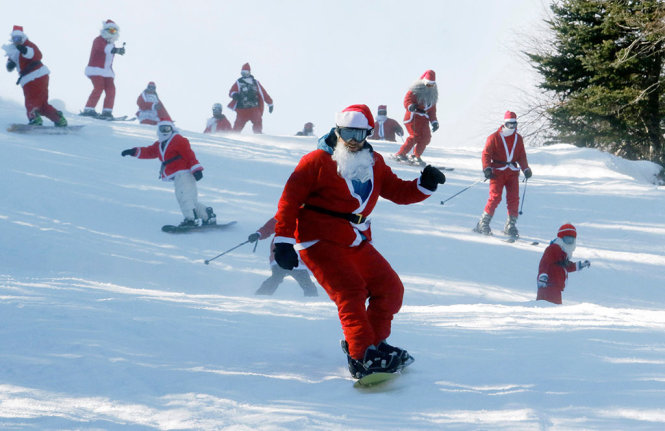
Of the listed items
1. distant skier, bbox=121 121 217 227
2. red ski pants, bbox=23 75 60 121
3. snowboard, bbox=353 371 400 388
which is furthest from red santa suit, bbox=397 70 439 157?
snowboard, bbox=353 371 400 388

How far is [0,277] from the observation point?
21.6 ft

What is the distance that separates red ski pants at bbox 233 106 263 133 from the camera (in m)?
17.5

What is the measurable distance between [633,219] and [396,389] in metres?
9.29

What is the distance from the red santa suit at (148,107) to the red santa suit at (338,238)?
602 inches

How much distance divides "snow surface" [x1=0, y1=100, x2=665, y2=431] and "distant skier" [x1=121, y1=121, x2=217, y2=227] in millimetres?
436

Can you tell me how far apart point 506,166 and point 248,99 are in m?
8.34

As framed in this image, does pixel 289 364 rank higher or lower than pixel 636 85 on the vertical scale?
lower

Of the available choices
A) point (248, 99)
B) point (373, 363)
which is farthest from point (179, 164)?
point (248, 99)

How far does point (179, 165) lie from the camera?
967 centimetres

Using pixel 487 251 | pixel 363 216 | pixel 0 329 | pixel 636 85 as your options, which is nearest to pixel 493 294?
pixel 487 251

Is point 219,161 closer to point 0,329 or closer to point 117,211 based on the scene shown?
point 117,211

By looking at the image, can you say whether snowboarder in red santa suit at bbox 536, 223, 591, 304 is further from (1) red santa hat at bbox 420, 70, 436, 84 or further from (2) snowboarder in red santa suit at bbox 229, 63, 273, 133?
(2) snowboarder in red santa suit at bbox 229, 63, 273, 133

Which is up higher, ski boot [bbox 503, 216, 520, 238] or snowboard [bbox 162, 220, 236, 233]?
ski boot [bbox 503, 216, 520, 238]

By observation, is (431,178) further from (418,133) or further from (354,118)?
(418,133)
